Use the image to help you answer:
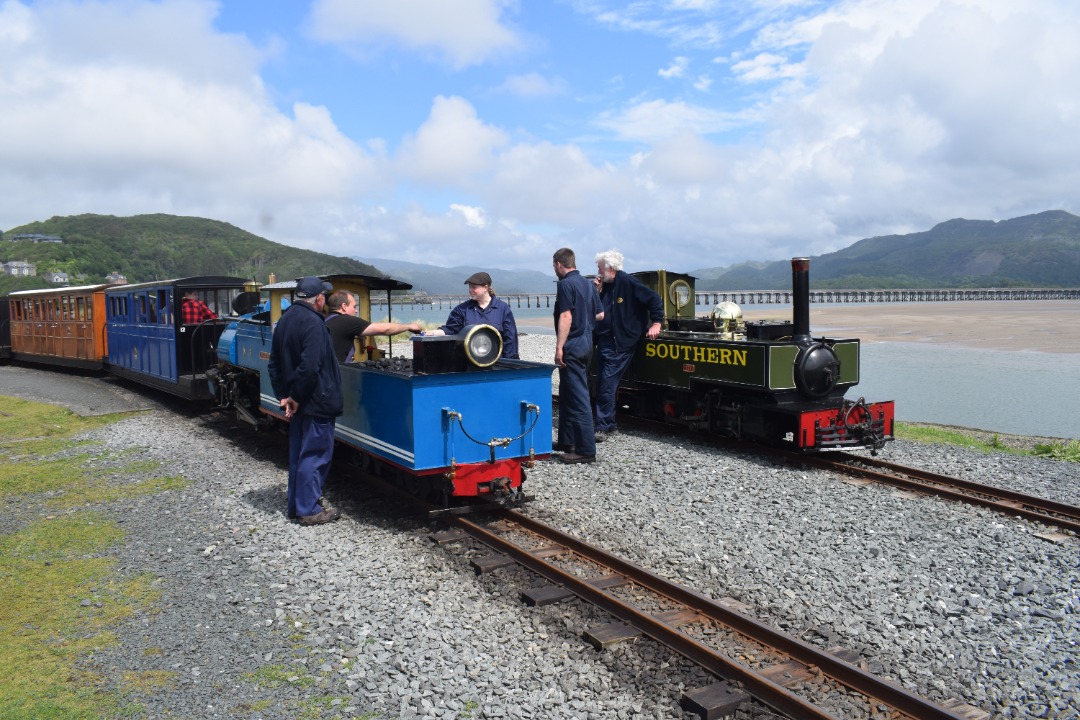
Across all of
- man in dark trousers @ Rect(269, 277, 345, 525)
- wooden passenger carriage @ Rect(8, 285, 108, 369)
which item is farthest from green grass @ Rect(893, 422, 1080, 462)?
wooden passenger carriage @ Rect(8, 285, 108, 369)

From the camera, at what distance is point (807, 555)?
5.91m

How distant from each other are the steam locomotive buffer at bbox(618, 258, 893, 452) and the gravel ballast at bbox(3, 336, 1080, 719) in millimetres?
1057

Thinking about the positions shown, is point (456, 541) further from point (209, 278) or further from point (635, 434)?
point (209, 278)

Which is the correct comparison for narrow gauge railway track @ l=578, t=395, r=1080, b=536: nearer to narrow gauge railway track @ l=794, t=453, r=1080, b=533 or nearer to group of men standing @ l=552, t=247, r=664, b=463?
narrow gauge railway track @ l=794, t=453, r=1080, b=533

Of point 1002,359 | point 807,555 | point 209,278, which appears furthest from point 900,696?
point 1002,359

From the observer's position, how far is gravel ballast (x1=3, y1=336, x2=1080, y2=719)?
3.99 m

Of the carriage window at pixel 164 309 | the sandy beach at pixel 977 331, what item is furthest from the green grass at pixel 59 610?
the sandy beach at pixel 977 331

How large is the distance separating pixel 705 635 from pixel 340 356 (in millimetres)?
4457

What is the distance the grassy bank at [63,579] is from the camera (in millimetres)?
3984

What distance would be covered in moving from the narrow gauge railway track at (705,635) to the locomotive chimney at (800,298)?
15.2ft

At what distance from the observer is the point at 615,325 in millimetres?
10750

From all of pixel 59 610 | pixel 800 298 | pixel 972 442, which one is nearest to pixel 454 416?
pixel 59 610

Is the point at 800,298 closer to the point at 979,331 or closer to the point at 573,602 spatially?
the point at 573,602

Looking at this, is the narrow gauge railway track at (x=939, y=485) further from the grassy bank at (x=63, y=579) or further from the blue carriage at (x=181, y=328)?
the blue carriage at (x=181, y=328)
